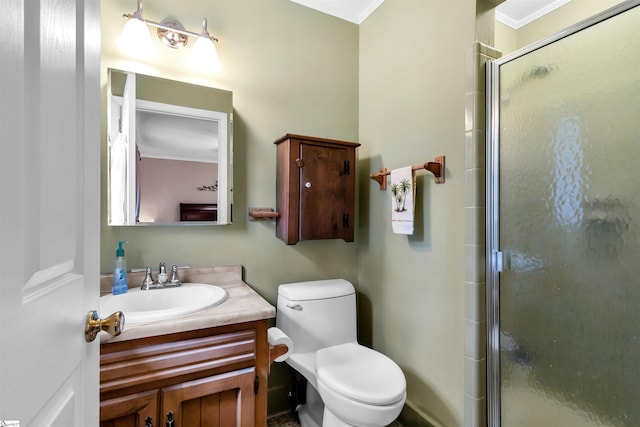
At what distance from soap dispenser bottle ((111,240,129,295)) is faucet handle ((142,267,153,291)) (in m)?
0.07

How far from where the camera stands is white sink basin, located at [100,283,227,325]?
1251mm

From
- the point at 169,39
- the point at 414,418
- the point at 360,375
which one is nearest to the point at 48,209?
the point at 360,375

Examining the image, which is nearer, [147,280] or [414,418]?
[147,280]

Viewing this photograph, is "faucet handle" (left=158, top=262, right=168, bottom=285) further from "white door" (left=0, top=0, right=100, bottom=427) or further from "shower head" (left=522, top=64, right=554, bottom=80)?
"shower head" (left=522, top=64, right=554, bottom=80)

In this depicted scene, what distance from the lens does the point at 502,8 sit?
196 cm

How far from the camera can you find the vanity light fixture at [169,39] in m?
1.48

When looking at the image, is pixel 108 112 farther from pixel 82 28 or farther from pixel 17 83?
pixel 17 83

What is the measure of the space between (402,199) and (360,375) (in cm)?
91

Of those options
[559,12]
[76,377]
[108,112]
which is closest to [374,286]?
[76,377]

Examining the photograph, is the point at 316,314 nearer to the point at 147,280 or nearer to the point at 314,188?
the point at 314,188

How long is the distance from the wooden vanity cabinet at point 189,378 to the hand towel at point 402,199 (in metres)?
0.88

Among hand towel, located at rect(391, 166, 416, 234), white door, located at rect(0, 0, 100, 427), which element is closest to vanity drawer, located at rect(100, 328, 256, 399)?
white door, located at rect(0, 0, 100, 427)

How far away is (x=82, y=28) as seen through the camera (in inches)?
23.3

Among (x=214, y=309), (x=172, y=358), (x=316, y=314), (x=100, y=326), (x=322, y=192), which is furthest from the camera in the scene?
(x=322, y=192)
